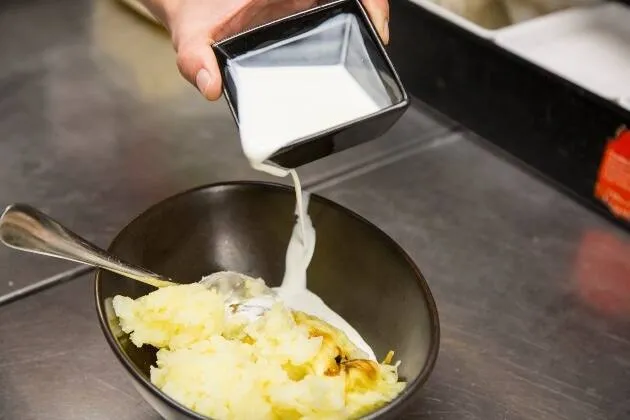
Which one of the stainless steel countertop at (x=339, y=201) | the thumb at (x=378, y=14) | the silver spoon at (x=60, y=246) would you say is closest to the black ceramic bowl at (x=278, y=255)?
the silver spoon at (x=60, y=246)

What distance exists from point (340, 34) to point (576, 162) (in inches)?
17.9

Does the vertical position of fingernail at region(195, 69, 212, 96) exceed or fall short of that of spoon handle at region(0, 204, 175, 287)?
it exceeds it

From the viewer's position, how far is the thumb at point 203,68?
92 centimetres

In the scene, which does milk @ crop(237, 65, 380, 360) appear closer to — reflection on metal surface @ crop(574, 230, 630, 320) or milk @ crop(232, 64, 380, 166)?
milk @ crop(232, 64, 380, 166)

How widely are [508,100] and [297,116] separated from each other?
534 mm

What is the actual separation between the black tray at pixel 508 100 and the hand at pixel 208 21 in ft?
0.85

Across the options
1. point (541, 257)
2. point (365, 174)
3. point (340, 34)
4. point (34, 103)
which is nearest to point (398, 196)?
point (365, 174)

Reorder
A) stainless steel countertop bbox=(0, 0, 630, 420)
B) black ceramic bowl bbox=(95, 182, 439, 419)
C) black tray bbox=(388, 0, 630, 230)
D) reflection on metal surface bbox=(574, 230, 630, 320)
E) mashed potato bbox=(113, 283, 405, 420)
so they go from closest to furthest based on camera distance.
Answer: mashed potato bbox=(113, 283, 405, 420)
black ceramic bowl bbox=(95, 182, 439, 419)
stainless steel countertop bbox=(0, 0, 630, 420)
reflection on metal surface bbox=(574, 230, 630, 320)
black tray bbox=(388, 0, 630, 230)

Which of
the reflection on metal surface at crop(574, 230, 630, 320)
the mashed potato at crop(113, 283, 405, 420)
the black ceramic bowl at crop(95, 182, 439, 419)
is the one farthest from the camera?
the reflection on metal surface at crop(574, 230, 630, 320)

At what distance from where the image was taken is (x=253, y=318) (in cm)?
81

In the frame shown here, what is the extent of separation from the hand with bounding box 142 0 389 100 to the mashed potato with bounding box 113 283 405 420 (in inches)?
10.1

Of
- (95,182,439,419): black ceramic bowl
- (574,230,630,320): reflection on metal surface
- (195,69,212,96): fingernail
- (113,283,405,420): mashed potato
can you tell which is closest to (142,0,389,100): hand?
(195,69,212,96): fingernail

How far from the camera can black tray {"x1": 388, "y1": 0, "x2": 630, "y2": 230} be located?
3.86 ft

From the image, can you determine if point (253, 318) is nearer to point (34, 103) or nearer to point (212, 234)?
point (212, 234)
